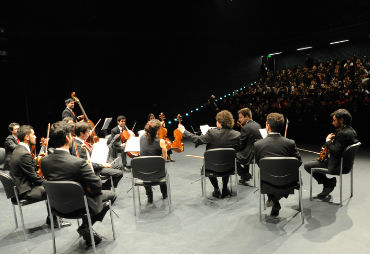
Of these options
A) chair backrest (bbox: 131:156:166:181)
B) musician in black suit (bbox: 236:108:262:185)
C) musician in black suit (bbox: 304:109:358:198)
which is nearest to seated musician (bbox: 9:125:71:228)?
chair backrest (bbox: 131:156:166:181)

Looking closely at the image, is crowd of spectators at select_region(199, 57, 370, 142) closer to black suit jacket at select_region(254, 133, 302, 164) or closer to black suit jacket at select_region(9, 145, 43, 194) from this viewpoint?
black suit jacket at select_region(254, 133, 302, 164)

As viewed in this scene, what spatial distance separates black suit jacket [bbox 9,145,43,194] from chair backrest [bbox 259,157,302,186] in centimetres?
278

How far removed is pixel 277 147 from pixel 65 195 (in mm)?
2553

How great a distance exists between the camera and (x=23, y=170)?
3627 millimetres

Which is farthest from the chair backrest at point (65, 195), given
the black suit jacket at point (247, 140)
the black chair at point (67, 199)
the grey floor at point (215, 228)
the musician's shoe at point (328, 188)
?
the musician's shoe at point (328, 188)

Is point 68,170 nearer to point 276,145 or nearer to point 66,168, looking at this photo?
point 66,168

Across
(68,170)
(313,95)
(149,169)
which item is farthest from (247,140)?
(313,95)

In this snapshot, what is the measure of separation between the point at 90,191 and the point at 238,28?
12.3 meters

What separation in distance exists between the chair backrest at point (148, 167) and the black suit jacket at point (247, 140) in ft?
5.12

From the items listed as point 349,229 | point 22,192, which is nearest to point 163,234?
point 22,192

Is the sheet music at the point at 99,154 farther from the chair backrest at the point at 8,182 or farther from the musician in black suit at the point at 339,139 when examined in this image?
the musician in black suit at the point at 339,139

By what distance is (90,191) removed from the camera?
10.5 feet

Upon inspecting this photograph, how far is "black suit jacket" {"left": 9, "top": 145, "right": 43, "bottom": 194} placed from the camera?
3.60m

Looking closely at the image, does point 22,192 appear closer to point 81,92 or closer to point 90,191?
point 90,191
